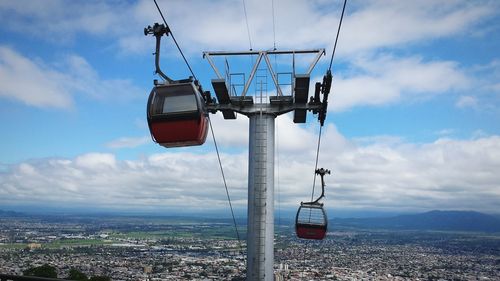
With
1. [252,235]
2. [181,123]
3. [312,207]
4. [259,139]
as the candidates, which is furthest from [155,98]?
[312,207]

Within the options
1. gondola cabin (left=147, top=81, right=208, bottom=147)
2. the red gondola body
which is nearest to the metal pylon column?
gondola cabin (left=147, top=81, right=208, bottom=147)

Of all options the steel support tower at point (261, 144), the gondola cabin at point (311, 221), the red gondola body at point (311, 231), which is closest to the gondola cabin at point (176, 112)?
the steel support tower at point (261, 144)

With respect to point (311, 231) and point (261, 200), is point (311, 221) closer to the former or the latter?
point (311, 231)

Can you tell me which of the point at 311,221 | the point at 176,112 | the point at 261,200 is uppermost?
the point at 176,112

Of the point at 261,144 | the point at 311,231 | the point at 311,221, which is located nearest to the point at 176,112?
the point at 261,144

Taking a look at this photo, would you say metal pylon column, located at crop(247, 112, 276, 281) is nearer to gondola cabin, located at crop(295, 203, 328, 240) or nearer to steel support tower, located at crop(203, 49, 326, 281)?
steel support tower, located at crop(203, 49, 326, 281)

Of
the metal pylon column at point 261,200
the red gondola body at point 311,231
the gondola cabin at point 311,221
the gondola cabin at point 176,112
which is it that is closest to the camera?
the gondola cabin at point 176,112

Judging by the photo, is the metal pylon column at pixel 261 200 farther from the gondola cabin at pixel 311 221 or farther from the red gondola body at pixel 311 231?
the red gondola body at pixel 311 231

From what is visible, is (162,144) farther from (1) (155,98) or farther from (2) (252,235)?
(2) (252,235)
